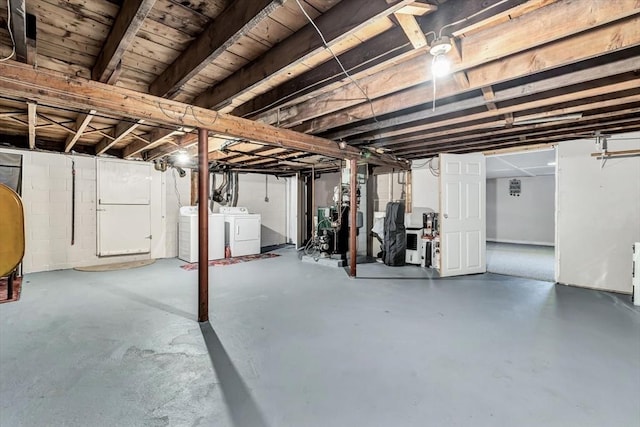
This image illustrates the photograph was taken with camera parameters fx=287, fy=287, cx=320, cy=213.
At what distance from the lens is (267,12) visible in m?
1.49

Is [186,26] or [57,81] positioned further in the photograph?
[57,81]

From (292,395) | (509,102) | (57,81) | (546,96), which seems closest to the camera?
(292,395)

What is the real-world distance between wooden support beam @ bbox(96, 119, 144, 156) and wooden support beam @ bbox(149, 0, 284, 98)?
101 centimetres

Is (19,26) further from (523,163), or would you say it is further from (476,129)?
(523,163)

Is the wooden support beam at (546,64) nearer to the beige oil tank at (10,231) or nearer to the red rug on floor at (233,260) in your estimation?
the beige oil tank at (10,231)

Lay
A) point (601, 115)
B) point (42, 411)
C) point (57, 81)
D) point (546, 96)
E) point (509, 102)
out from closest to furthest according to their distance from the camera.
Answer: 1. point (42, 411)
2. point (57, 81)
3. point (546, 96)
4. point (509, 102)
5. point (601, 115)

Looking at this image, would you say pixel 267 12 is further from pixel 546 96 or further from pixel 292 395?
pixel 546 96

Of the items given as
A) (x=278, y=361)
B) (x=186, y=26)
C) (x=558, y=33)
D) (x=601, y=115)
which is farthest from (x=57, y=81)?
(x=601, y=115)

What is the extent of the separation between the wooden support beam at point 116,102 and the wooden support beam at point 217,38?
21cm

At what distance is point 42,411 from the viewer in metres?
1.62

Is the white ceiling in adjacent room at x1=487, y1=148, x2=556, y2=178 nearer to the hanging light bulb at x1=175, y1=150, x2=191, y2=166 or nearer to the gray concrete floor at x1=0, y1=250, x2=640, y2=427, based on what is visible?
the gray concrete floor at x1=0, y1=250, x2=640, y2=427

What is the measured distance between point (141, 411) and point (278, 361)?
0.88 m

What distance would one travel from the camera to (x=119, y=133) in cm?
405

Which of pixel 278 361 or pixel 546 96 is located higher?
pixel 546 96
